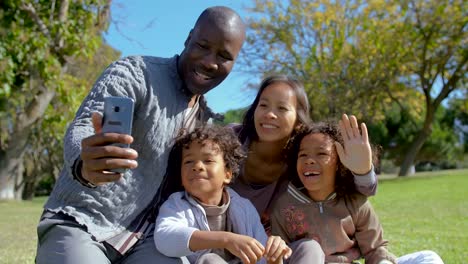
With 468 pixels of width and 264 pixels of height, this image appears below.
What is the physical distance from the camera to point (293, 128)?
3539mm

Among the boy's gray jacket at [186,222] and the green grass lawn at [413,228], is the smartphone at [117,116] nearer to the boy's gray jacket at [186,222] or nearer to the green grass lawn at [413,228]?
the boy's gray jacket at [186,222]

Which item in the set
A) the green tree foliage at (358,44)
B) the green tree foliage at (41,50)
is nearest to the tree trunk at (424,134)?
the green tree foliage at (358,44)

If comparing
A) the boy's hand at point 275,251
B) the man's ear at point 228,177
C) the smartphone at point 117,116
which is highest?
the smartphone at point 117,116

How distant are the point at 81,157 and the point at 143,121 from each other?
31.3 inches

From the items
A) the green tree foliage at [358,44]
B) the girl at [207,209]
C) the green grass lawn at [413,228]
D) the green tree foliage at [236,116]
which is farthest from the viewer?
the green tree foliage at [358,44]

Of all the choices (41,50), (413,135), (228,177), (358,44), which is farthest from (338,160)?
(413,135)

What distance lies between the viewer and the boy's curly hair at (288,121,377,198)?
326 centimetres

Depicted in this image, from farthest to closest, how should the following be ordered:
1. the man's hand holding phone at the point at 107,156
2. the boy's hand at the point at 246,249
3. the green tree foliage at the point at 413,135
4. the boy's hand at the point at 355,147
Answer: the green tree foliage at the point at 413,135
the boy's hand at the point at 355,147
the boy's hand at the point at 246,249
the man's hand holding phone at the point at 107,156

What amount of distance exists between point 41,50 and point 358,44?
49.8 feet

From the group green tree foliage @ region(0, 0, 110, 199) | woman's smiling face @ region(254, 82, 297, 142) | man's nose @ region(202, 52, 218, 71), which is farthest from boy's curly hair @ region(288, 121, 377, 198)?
green tree foliage @ region(0, 0, 110, 199)

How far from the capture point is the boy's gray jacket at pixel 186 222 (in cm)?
271

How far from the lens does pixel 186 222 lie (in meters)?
2.86

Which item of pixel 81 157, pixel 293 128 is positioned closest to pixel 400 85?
pixel 293 128

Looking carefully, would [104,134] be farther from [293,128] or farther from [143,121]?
[293,128]
